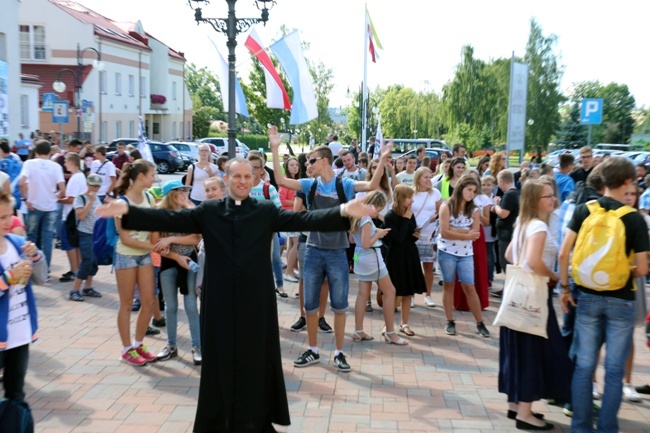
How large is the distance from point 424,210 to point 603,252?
14.4 feet

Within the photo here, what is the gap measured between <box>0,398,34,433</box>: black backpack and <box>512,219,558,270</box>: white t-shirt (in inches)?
136

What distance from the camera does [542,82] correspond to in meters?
58.1

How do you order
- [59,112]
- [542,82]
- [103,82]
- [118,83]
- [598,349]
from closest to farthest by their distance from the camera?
[598,349]
[59,112]
[103,82]
[118,83]
[542,82]

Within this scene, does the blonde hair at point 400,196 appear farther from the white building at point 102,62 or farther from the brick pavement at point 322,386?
the white building at point 102,62

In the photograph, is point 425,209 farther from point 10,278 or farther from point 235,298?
point 10,278

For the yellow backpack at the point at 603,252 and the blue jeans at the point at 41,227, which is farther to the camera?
the blue jeans at the point at 41,227

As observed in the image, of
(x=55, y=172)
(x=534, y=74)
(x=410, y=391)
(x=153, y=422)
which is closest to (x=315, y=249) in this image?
(x=410, y=391)

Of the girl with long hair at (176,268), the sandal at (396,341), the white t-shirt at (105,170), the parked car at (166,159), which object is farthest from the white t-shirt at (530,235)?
the parked car at (166,159)

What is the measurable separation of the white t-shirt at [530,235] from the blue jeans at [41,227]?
7131mm

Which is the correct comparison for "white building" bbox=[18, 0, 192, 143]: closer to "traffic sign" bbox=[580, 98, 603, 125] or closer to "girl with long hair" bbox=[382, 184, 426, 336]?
"traffic sign" bbox=[580, 98, 603, 125]

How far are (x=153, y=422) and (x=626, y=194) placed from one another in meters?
3.81

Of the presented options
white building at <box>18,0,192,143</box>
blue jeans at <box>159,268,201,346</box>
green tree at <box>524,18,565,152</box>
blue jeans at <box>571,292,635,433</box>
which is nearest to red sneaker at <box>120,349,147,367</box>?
blue jeans at <box>159,268,201,346</box>

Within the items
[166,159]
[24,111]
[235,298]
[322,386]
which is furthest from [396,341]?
[24,111]

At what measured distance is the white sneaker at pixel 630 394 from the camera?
578 centimetres
